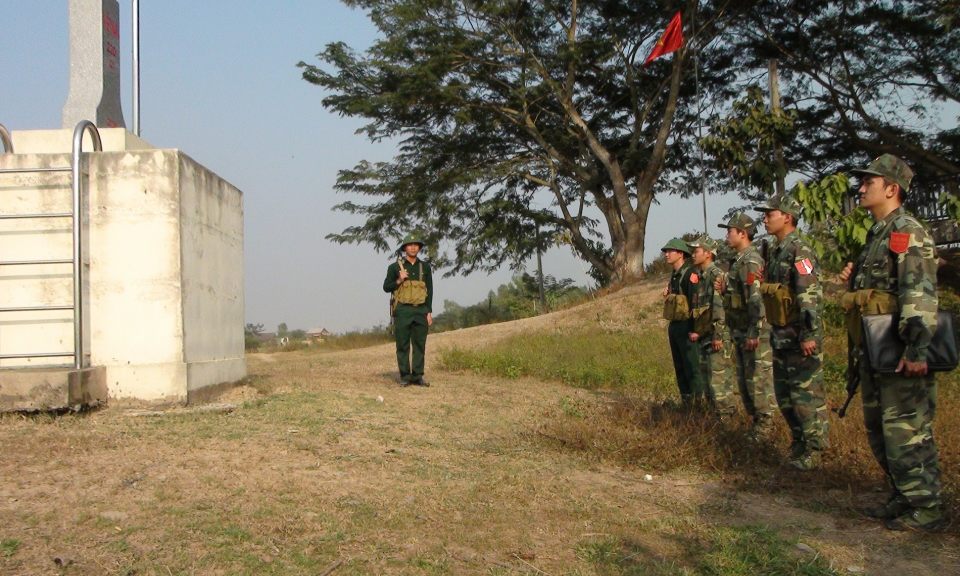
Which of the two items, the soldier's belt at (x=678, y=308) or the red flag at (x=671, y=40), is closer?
the soldier's belt at (x=678, y=308)

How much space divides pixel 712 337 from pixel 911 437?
297cm

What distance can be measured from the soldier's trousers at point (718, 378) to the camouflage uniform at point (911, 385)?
2.58 m

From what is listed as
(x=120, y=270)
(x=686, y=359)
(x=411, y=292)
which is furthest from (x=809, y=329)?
(x=120, y=270)

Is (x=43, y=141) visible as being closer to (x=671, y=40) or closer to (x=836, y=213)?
(x=836, y=213)

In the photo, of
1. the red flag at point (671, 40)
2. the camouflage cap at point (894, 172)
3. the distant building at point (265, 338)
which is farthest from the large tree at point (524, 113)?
the camouflage cap at point (894, 172)

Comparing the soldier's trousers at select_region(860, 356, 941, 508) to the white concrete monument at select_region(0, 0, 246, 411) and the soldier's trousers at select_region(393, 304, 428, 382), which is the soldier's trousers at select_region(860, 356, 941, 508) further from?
the soldier's trousers at select_region(393, 304, 428, 382)

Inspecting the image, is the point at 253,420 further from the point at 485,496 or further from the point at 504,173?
the point at 504,173

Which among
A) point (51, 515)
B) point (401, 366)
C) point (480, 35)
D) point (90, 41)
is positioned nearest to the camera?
point (51, 515)

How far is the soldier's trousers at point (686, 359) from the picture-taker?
7648 mm

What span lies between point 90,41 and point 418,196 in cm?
1658

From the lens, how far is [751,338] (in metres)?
6.20

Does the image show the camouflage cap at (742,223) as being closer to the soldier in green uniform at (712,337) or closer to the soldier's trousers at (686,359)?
the soldier in green uniform at (712,337)

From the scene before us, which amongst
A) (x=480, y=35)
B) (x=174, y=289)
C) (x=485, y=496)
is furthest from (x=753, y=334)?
(x=480, y=35)

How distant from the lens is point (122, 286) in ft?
22.2
